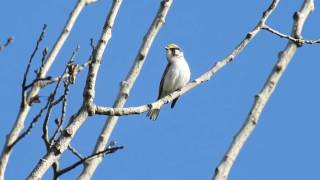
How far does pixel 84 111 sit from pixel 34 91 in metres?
1.03

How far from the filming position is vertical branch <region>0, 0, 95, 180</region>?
4594mm

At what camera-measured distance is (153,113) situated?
11477mm

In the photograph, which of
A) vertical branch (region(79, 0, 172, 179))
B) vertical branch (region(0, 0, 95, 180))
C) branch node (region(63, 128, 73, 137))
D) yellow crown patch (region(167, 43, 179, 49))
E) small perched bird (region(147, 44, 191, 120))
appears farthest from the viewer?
yellow crown patch (region(167, 43, 179, 49))

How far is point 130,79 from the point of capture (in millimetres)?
6160

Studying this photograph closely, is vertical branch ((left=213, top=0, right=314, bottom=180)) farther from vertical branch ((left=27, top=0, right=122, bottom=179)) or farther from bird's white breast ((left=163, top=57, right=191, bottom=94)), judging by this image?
bird's white breast ((left=163, top=57, right=191, bottom=94))

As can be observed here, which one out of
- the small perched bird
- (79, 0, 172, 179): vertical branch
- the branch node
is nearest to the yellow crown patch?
the small perched bird

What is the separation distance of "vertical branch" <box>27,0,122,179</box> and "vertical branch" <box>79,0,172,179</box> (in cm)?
86

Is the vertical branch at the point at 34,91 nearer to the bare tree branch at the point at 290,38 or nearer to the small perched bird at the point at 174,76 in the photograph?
the bare tree branch at the point at 290,38

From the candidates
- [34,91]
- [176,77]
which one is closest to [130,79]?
[34,91]

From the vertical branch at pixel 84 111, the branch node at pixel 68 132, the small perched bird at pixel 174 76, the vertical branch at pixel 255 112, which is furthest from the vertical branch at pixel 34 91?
the small perched bird at pixel 174 76

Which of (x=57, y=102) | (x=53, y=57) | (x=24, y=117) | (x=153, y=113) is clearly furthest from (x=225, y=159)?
(x=153, y=113)

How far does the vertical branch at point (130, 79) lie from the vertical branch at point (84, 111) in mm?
859

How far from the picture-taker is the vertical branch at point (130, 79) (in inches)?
215

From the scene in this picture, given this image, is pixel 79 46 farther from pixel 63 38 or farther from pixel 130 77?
A: pixel 130 77
